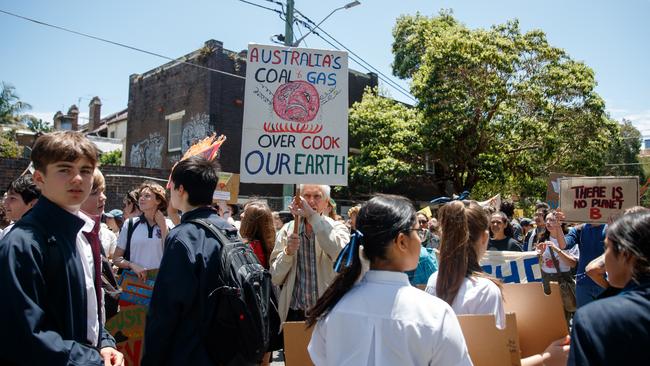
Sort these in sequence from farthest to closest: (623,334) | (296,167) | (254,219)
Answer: (254,219) → (296,167) → (623,334)

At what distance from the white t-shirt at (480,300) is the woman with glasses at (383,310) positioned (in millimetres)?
704

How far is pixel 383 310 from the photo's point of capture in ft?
5.96

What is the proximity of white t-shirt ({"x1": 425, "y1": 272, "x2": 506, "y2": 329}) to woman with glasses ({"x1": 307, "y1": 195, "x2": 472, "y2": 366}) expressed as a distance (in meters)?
0.70

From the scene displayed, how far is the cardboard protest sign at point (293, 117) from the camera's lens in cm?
449

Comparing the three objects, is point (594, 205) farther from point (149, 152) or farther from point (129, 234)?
point (149, 152)

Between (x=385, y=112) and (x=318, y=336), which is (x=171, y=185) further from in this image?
(x=385, y=112)

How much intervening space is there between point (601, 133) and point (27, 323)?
21.6 m

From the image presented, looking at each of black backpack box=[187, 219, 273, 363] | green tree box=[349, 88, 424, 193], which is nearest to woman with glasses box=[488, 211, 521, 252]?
black backpack box=[187, 219, 273, 363]

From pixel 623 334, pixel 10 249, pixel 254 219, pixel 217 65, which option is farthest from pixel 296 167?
pixel 217 65

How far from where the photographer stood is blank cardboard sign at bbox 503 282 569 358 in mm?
2830

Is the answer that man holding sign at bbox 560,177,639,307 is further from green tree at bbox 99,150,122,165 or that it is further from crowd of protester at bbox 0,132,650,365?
green tree at bbox 99,150,122,165

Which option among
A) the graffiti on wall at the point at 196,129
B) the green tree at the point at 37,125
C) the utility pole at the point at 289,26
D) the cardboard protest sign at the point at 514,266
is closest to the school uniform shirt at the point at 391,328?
the cardboard protest sign at the point at 514,266

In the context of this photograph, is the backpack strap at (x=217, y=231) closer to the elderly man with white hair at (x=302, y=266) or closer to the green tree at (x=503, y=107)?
the elderly man with white hair at (x=302, y=266)

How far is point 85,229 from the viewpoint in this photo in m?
2.40
